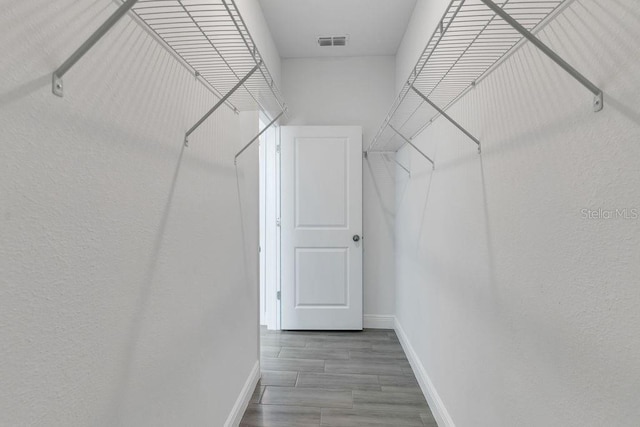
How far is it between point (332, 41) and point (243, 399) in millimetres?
2909

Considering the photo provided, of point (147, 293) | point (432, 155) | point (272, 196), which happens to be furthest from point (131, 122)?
point (272, 196)

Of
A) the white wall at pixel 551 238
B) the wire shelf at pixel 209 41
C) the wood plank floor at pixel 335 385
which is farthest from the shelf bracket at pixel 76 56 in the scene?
the wood plank floor at pixel 335 385

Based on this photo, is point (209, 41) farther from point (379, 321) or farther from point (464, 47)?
point (379, 321)

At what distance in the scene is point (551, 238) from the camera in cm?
96

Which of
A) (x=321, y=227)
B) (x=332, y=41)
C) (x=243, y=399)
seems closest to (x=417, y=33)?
(x=332, y=41)

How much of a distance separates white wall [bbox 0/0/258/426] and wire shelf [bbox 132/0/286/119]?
5cm

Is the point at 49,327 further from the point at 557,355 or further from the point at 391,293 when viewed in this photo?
the point at 391,293

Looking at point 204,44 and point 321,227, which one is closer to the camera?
point 204,44

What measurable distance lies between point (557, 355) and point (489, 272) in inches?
17.1

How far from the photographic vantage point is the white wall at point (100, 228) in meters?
0.63

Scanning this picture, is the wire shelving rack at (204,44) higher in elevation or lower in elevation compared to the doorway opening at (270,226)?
higher

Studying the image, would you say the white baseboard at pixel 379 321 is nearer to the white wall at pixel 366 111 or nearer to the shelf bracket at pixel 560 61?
the white wall at pixel 366 111

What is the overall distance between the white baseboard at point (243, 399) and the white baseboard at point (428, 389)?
43.4 inches

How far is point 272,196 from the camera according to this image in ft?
11.7
